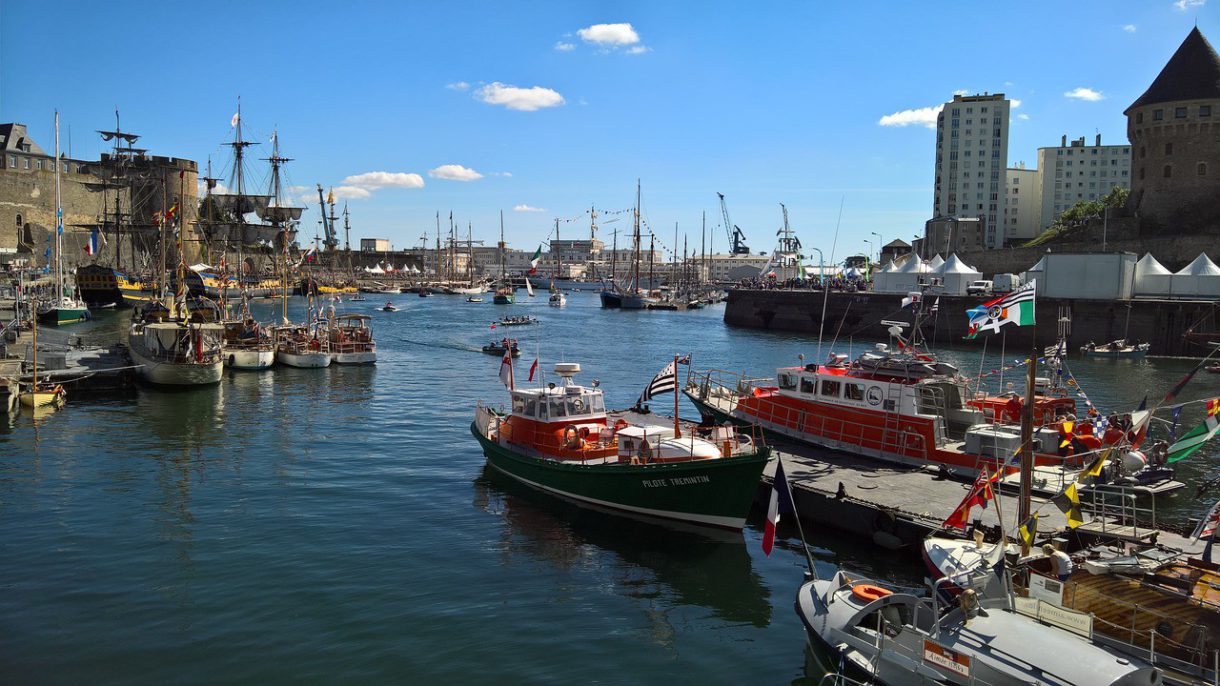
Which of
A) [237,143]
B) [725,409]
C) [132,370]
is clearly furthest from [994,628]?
[237,143]

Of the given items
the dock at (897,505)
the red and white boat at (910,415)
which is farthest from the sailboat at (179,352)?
the dock at (897,505)

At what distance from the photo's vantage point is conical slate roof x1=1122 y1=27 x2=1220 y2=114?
93.8m

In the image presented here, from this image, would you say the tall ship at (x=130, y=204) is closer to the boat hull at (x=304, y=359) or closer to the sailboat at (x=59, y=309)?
the sailboat at (x=59, y=309)

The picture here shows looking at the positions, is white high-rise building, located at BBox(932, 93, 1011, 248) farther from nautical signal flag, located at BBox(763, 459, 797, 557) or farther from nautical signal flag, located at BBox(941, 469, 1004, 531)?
nautical signal flag, located at BBox(763, 459, 797, 557)

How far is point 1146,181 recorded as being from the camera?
Result: 100562mm

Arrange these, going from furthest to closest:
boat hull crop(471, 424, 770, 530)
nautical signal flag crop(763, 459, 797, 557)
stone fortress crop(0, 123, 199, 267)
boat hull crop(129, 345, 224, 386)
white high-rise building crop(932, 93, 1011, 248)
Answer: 1. white high-rise building crop(932, 93, 1011, 248)
2. stone fortress crop(0, 123, 199, 267)
3. boat hull crop(129, 345, 224, 386)
4. boat hull crop(471, 424, 770, 530)
5. nautical signal flag crop(763, 459, 797, 557)

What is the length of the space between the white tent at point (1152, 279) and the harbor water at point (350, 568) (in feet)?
144

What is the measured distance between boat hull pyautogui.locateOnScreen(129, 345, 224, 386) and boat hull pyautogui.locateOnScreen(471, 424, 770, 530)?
3108 cm

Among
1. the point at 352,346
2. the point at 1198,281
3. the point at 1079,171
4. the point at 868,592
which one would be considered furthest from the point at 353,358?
the point at 1079,171

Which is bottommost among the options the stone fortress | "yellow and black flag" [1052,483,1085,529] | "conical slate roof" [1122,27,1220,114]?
"yellow and black flag" [1052,483,1085,529]

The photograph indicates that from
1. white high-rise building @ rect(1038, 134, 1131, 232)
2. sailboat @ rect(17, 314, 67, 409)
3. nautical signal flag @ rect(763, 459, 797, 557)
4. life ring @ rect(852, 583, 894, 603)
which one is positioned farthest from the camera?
white high-rise building @ rect(1038, 134, 1131, 232)

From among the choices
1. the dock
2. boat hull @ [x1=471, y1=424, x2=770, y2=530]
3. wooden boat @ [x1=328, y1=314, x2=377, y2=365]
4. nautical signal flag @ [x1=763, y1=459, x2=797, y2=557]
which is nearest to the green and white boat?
boat hull @ [x1=471, y1=424, x2=770, y2=530]

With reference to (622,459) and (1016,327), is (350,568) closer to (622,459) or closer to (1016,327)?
(622,459)

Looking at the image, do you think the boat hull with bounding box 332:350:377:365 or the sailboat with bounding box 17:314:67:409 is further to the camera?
the boat hull with bounding box 332:350:377:365
